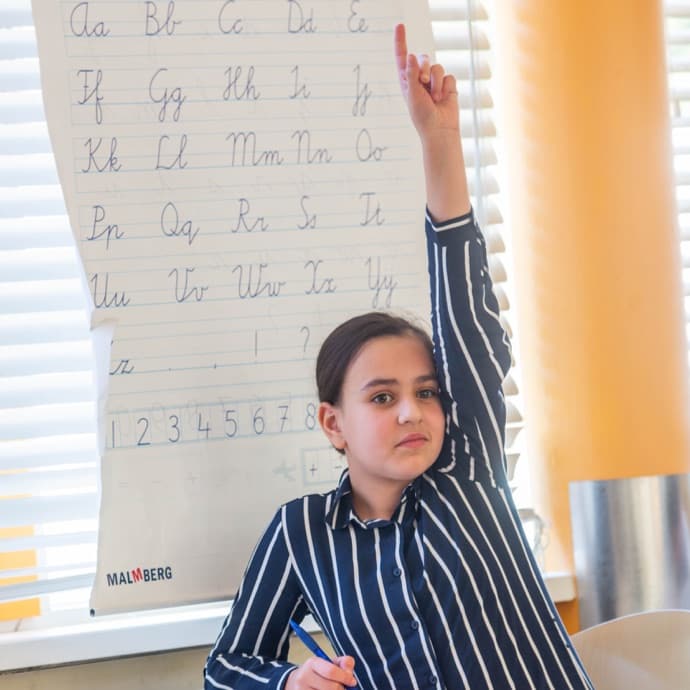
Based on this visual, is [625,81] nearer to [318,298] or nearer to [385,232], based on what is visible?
[385,232]

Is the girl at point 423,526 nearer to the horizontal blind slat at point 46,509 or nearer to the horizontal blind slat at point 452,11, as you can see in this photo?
the horizontal blind slat at point 46,509

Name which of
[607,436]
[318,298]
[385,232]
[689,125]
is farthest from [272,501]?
[689,125]

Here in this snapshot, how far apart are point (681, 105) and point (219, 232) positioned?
98cm

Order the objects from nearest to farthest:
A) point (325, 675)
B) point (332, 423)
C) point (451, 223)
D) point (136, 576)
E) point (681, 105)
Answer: point (325, 675), point (451, 223), point (332, 423), point (136, 576), point (681, 105)

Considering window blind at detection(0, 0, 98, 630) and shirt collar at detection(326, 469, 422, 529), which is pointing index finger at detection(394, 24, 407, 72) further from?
window blind at detection(0, 0, 98, 630)

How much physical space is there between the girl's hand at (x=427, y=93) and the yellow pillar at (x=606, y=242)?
1.69 feet

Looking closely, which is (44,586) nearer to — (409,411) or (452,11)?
(409,411)

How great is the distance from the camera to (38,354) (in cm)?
159

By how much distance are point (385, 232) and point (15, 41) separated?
0.68 metres

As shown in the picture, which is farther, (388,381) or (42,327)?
(42,327)

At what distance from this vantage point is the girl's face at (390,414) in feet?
4.12

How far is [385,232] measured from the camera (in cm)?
160

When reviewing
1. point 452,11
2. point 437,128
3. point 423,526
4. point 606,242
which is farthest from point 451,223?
point 452,11

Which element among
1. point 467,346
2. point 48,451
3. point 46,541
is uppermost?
point 467,346
